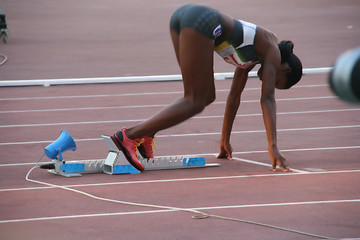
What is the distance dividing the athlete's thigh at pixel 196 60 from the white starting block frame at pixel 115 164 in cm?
75

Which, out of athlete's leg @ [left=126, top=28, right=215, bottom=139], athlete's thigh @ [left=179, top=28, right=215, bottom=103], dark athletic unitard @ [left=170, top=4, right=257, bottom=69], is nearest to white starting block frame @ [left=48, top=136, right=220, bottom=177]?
athlete's leg @ [left=126, top=28, right=215, bottom=139]

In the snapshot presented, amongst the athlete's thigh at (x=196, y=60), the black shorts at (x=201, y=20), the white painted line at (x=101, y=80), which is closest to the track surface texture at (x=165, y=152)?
the white painted line at (x=101, y=80)

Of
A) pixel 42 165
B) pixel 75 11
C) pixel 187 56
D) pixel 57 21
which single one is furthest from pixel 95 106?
pixel 75 11

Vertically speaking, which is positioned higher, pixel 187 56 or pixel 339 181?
pixel 187 56

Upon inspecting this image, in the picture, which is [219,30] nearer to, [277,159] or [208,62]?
[208,62]

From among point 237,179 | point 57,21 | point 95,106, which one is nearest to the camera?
point 237,179

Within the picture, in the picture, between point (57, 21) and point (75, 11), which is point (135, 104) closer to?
point (57, 21)

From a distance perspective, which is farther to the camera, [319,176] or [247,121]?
[247,121]

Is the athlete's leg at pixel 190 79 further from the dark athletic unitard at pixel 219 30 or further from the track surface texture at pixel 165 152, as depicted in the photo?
the track surface texture at pixel 165 152

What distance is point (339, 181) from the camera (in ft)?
16.1

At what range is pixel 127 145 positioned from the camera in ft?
16.4

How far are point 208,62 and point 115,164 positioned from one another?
3.60ft

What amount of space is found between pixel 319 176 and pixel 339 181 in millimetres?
194

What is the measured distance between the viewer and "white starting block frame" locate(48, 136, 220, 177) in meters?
5.18
